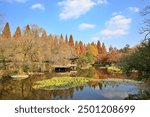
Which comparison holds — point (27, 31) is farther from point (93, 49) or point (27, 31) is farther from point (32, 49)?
point (93, 49)

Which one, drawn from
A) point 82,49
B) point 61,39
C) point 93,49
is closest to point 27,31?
point 61,39

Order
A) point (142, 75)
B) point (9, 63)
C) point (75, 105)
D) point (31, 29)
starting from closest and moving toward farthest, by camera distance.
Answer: point (75, 105)
point (142, 75)
point (9, 63)
point (31, 29)

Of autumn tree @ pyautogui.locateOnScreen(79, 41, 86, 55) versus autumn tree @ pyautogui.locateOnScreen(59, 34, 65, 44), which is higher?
autumn tree @ pyautogui.locateOnScreen(59, 34, 65, 44)

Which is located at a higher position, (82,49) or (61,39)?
(61,39)

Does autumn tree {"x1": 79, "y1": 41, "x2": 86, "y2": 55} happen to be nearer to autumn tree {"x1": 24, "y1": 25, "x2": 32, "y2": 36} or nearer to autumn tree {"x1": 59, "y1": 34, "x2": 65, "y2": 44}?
autumn tree {"x1": 59, "y1": 34, "x2": 65, "y2": 44}

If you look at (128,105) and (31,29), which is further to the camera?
(31,29)

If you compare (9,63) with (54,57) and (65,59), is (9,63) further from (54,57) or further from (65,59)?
(65,59)

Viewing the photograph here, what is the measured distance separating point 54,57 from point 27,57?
412cm

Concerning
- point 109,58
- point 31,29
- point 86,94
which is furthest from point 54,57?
point 86,94

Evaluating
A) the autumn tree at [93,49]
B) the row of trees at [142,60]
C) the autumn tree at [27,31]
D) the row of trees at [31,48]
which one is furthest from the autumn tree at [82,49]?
the row of trees at [142,60]

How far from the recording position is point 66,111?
4238mm

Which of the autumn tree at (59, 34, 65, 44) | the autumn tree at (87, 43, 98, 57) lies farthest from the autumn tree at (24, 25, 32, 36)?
the autumn tree at (87, 43, 98, 57)

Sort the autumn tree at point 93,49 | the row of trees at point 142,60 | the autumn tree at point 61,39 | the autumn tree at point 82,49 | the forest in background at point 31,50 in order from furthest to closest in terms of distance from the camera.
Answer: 1. the autumn tree at point 93,49
2. the autumn tree at point 82,49
3. the autumn tree at point 61,39
4. the forest in background at point 31,50
5. the row of trees at point 142,60

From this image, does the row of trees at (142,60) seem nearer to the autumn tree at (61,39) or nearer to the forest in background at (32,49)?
the forest in background at (32,49)
